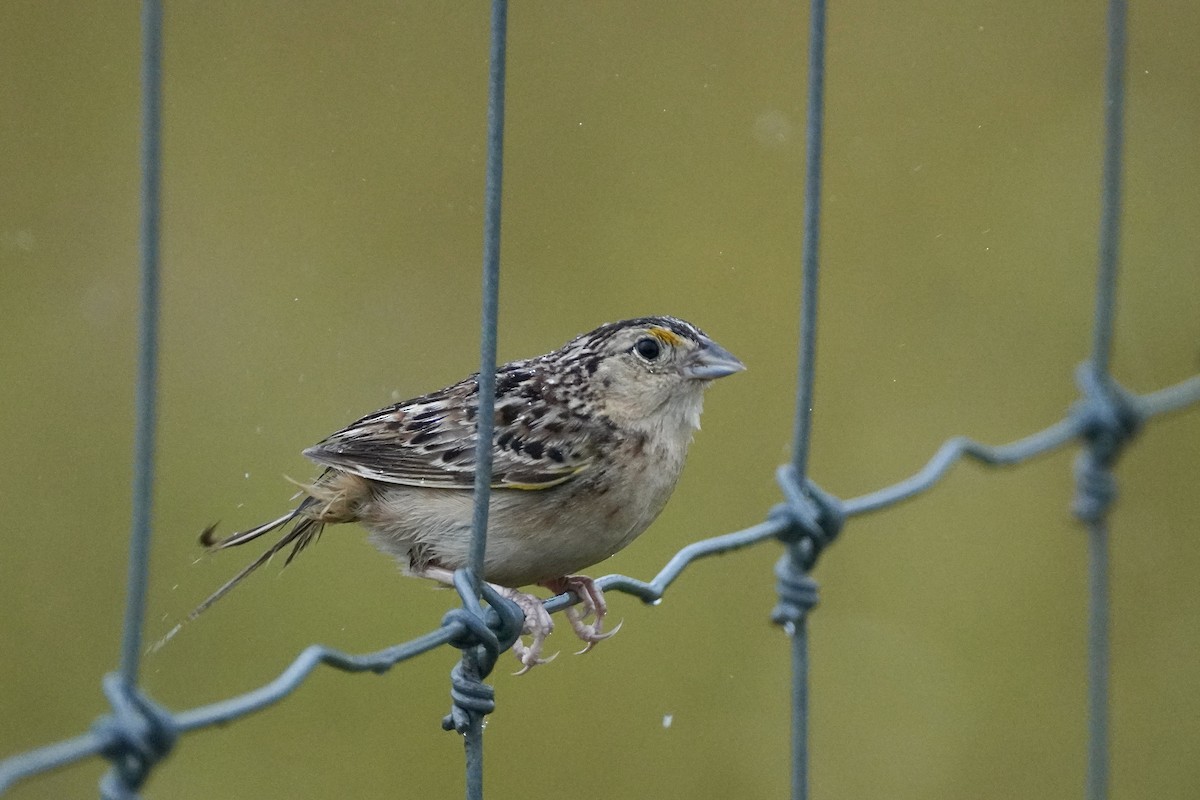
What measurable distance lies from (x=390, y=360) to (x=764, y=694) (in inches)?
79.7

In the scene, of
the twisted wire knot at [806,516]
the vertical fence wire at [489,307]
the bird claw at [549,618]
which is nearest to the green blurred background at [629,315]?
the bird claw at [549,618]

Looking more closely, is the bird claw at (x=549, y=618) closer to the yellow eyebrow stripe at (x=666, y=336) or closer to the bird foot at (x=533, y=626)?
the bird foot at (x=533, y=626)

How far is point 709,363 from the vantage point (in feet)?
13.1

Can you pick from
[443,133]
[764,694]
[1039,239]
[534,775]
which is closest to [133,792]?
[534,775]

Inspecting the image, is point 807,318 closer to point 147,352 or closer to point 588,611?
point 147,352

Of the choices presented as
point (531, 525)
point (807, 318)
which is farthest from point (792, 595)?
point (531, 525)

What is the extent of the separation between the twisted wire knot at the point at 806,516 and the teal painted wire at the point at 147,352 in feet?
4.14

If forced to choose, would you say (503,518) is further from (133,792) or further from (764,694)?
(764,694)

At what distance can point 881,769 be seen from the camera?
22.9ft

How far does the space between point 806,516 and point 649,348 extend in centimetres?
121

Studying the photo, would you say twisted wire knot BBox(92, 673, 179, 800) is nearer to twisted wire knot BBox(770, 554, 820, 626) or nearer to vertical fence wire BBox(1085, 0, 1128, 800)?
twisted wire knot BBox(770, 554, 820, 626)

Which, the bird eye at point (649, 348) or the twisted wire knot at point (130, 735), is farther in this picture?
the bird eye at point (649, 348)

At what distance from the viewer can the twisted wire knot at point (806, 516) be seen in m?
2.88

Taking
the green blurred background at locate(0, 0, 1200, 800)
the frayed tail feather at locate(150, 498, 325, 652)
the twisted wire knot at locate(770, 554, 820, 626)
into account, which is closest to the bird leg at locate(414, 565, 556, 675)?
the frayed tail feather at locate(150, 498, 325, 652)
